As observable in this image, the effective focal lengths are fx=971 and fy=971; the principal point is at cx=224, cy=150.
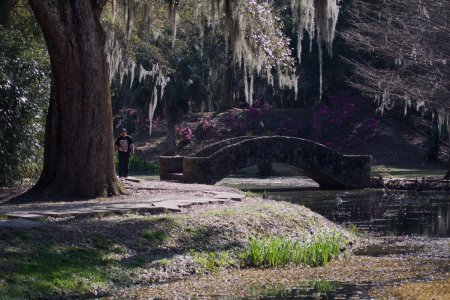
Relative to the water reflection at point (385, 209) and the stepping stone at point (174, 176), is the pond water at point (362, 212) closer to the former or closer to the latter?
the water reflection at point (385, 209)

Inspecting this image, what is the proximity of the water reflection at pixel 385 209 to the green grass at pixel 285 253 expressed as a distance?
16.2 ft

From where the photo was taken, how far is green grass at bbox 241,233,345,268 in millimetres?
14195

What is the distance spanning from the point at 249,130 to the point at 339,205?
77.2 feet

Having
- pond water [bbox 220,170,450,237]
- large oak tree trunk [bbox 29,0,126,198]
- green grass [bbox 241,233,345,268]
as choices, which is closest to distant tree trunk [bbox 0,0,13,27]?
large oak tree trunk [bbox 29,0,126,198]

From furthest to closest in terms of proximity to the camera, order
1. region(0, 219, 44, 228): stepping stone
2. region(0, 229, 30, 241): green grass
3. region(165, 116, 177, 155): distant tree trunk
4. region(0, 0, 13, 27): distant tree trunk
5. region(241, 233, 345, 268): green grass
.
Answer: region(165, 116, 177, 155): distant tree trunk → region(0, 0, 13, 27): distant tree trunk → region(241, 233, 345, 268): green grass → region(0, 219, 44, 228): stepping stone → region(0, 229, 30, 241): green grass

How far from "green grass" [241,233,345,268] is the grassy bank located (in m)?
0.02

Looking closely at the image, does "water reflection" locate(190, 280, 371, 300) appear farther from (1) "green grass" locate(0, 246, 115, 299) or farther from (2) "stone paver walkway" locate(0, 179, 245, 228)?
(2) "stone paver walkway" locate(0, 179, 245, 228)

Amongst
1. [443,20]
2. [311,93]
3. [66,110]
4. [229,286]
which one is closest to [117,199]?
[66,110]

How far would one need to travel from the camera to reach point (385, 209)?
81.7 ft

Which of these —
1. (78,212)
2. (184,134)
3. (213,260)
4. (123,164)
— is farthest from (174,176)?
(184,134)

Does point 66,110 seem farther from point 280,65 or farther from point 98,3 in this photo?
point 280,65

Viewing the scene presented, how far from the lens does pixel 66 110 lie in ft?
56.5

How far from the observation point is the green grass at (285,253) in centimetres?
1420

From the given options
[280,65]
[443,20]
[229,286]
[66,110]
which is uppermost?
[443,20]
